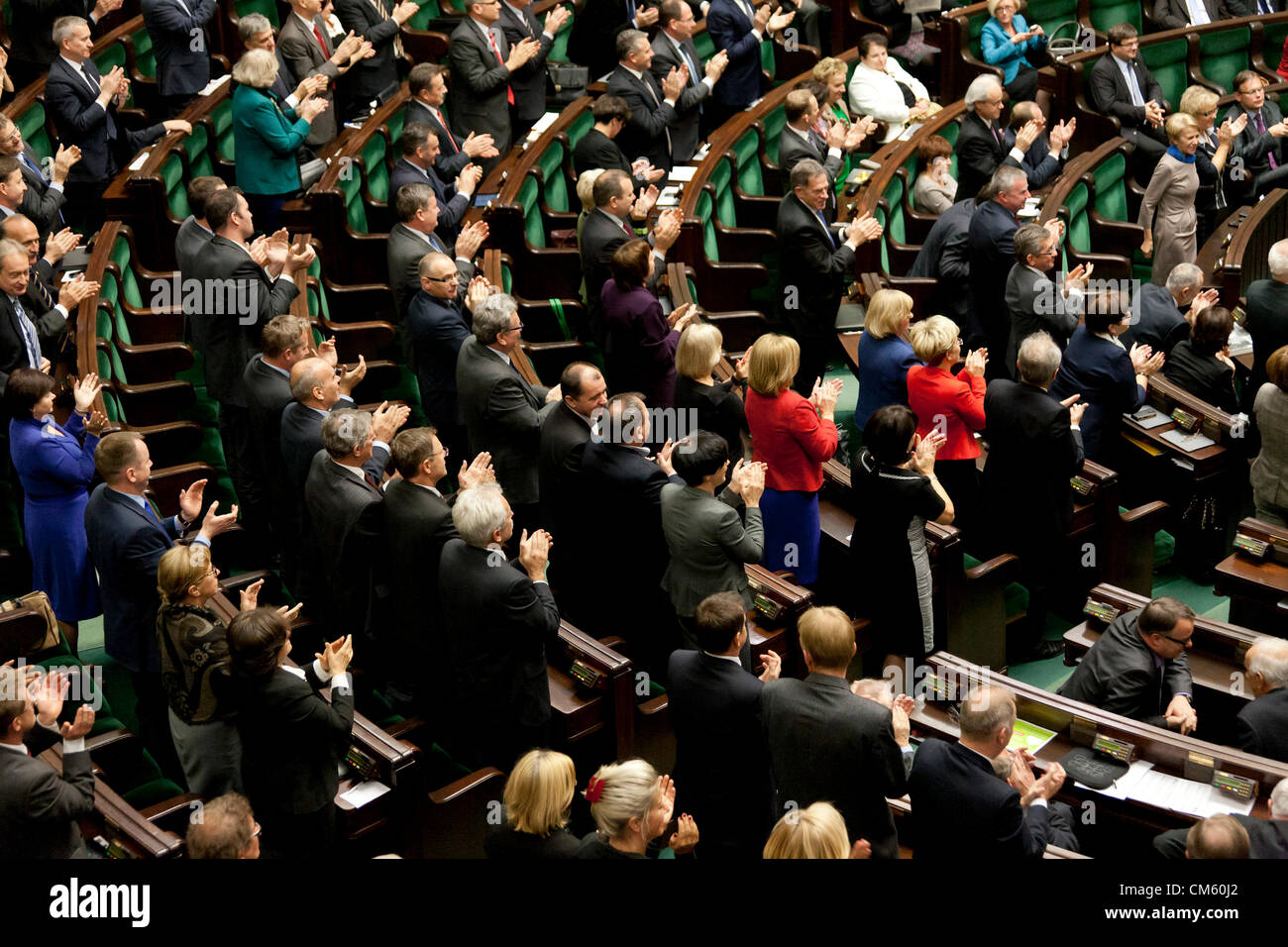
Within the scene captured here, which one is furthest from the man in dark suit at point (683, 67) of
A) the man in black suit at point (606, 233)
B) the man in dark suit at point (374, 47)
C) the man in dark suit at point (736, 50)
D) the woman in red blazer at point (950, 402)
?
the woman in red blazer at point (950, 402)

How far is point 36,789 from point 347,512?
1.05 meters

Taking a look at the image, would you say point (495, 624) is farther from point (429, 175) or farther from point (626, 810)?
point (429, 175)

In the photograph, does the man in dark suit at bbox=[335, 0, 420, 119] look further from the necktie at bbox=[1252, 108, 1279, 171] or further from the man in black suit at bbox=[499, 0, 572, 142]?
the necktie at bbox=[1252, 108, 1279, 171]

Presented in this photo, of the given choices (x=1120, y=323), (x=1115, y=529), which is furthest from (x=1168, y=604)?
(x=1120, y=323)

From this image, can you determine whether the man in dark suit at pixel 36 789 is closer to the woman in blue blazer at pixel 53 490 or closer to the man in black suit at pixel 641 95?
the woman in blue blazer at pixel 53 490

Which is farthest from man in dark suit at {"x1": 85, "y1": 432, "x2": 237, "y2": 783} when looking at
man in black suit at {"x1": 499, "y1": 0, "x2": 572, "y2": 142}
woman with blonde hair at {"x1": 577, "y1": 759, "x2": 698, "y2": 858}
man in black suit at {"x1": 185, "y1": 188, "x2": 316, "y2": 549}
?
man in black suit at {"x1": 499, "y1": 0, "x2": 572, "y2": 142}

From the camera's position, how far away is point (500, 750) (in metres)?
3.49

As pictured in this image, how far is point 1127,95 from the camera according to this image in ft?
21.9

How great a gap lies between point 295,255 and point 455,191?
1.11 m

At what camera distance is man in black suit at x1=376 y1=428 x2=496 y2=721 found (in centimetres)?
348

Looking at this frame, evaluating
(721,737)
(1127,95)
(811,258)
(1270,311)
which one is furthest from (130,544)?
(1127,95)

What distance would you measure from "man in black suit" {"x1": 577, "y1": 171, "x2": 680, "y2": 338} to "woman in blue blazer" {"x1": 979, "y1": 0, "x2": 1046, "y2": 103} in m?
2.78
